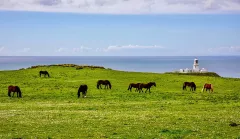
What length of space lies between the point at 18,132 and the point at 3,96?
95.0 feet

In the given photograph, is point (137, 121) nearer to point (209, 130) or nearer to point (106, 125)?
point (106, 125)

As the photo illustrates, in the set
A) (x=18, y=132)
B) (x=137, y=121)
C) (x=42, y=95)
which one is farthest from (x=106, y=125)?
(x=42, y=95)

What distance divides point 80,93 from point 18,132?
101 ft

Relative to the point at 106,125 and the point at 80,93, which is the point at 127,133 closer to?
the point at 106,125

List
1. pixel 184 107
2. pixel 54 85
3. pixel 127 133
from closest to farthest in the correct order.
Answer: pixel 127 133, pixel 184 107, pixel 54 85

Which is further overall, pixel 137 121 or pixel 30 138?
pixel 137 121

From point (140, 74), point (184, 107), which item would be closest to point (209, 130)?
point (184, 107)

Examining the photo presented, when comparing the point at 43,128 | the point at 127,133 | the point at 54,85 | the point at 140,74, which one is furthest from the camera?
the point at 140,74

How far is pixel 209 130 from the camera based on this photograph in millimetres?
23984

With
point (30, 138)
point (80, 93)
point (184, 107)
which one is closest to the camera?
point (30, 138)

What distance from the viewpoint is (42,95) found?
2068 inches

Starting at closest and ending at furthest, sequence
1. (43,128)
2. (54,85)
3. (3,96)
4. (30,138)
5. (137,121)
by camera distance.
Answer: (30,138) → (43,128) → (137,121) → (3,96) → (54,85)

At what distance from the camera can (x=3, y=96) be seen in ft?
167

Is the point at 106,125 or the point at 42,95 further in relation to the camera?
the point at 42,95
